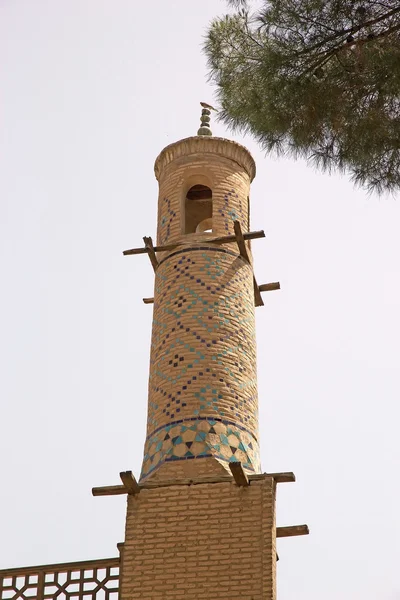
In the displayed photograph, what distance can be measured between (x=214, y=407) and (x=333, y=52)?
316 cm

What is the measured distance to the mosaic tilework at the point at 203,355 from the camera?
987cm

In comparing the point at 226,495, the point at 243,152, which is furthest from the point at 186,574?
the point at 243,152

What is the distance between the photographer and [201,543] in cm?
920

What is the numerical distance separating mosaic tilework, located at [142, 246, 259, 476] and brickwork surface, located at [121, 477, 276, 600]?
409mm

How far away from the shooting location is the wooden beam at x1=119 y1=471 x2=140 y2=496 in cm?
930

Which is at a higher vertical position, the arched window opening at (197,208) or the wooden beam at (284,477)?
the arched window opening at (197,208)

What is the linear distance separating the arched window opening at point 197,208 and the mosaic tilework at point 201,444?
2.88m

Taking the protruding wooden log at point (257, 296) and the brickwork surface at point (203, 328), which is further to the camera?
the protruding wooden log at point (257, 296)

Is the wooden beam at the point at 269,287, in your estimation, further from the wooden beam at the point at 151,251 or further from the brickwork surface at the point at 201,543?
the brickwork surface at the point at 201,543

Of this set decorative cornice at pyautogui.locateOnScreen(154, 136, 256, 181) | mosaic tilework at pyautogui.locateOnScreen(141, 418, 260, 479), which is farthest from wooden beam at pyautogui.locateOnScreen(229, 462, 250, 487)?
decorative cornice at pyautogui.locateOnScreen(154, 136, 256, 181)

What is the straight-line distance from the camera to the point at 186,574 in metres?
9.07

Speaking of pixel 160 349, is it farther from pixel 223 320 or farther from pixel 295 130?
pixel 295 130

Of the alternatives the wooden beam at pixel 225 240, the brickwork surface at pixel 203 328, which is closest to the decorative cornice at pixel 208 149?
the brickwork surface at pixel 203 328

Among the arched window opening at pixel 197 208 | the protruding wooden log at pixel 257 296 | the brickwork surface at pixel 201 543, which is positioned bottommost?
the brickwork surface at pixel 201 543
